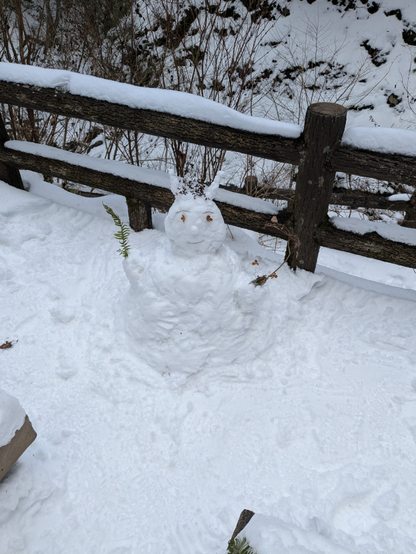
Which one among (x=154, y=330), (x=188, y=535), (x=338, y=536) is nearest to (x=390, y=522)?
(x=338, y=536)

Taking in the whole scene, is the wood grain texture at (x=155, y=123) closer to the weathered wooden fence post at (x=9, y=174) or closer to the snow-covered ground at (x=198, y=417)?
the weathered wooden fence post at (x=9, y=174)

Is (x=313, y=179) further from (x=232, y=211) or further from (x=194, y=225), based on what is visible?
(x=194, y=225)

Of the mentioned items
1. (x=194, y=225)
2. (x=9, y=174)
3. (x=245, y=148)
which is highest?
(x=245, y=148)

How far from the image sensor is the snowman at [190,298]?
2373 millimetres

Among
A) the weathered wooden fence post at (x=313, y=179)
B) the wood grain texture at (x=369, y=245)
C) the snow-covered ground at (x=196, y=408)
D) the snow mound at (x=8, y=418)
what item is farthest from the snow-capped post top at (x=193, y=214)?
the snow mound at (x=8, y=418)

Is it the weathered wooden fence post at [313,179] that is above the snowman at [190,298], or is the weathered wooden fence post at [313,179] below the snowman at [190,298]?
above

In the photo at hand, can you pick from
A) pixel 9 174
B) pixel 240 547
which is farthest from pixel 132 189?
pixel 240 547

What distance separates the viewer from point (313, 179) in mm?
2688

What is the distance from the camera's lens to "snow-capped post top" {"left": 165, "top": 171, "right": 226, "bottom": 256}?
7.45 feet

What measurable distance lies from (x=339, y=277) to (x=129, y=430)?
1.84 meters

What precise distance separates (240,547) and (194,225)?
4.93 feet

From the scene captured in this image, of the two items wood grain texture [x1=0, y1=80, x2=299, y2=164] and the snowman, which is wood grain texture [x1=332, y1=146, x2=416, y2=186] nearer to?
wood grain texture [x1=0, y1=80, x2=299, y2=164]

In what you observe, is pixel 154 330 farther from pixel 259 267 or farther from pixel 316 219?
pixel 316 219

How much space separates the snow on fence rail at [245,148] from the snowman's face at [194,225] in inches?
Result: 25.0
